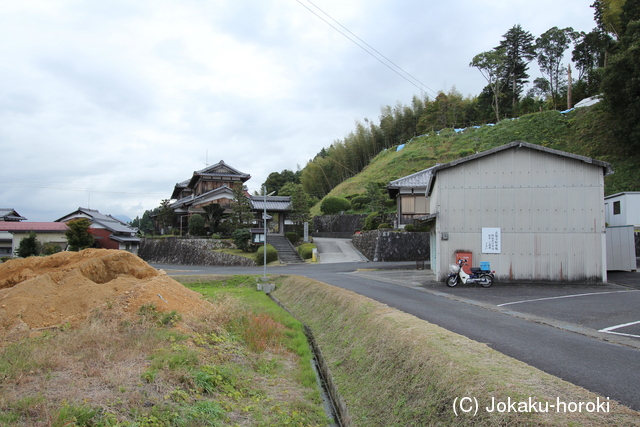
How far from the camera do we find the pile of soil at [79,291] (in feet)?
27.4

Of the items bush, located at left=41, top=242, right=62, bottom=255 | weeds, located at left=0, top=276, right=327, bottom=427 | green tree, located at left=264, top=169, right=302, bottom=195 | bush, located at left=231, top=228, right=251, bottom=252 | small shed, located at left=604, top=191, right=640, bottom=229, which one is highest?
green tree, located at left=264, top=169, right=302, bottom=195

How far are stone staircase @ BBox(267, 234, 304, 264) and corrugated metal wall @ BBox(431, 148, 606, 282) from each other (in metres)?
15.9

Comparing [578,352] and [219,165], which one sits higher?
[219,165]

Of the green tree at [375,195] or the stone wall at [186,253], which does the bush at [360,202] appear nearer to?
the green tree at [375,195]

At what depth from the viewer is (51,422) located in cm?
413

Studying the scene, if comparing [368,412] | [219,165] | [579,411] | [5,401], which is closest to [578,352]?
[579,411]

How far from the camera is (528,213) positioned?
15.9m

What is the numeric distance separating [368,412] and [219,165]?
132 ft

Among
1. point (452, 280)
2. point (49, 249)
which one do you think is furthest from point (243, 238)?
point (452, 280)

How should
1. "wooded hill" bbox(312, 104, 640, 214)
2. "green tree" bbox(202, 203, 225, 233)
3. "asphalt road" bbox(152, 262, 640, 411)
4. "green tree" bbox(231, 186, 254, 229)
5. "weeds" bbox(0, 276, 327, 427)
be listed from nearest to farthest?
"weeds" bbox(0, 276, 327, 427)
"asphalt road" bbox(152, 262, 640, 411)
"wooded hill" bbox(312, 104, 640, 214)
"green tree" bbox(231, 186, 254, 229)
"green tree" bbox(202, 203, 225, 233)

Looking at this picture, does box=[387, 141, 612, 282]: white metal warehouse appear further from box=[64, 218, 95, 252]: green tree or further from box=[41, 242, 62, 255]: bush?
box=[41, 242, 62, 255]: bush

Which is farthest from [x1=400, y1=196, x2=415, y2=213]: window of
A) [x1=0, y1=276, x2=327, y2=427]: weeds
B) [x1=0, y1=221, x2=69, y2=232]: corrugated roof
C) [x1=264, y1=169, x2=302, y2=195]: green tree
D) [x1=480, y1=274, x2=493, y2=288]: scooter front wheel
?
[x1=264, y1=169, x2=302, y2=195]: green tree

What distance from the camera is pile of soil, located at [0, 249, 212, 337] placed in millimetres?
8352

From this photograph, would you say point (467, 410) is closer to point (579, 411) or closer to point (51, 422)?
point (579, 411)
